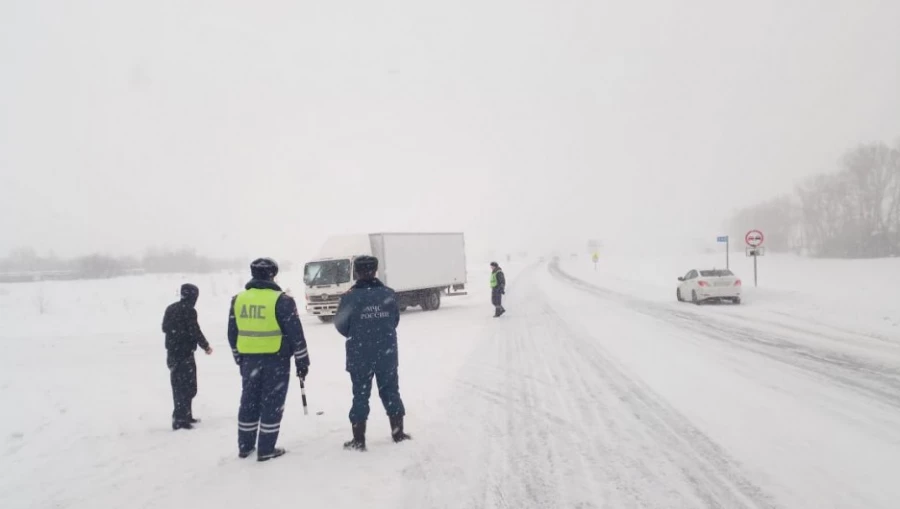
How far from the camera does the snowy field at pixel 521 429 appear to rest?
4168 millimetres

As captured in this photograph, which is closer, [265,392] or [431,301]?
[265,392]

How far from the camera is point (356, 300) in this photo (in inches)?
204

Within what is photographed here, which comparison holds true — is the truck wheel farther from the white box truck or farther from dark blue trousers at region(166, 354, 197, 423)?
dark blue trousers at region(166, 354, 197, 423)

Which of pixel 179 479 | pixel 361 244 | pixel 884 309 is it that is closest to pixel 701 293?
pixel 884 309

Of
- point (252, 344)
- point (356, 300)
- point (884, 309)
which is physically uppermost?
point (356, 300)

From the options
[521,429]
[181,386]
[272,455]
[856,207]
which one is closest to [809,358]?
[521,429]

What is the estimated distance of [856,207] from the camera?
54844 millimetres

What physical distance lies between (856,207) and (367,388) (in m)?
67.9

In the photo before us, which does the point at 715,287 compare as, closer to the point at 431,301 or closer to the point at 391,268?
the point at 431,301

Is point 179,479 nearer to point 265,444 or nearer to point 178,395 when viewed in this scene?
point 265,444

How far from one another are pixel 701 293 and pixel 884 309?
5.43 m

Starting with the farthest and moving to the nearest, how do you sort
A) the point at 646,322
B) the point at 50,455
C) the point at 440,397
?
the point at 646,322 → the point at 440,397 → the point at 50,455

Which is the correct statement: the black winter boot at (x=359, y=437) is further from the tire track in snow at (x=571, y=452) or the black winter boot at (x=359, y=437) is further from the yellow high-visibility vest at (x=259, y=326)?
Answer: the yellow high-visibility vest at (x=259, y=326)

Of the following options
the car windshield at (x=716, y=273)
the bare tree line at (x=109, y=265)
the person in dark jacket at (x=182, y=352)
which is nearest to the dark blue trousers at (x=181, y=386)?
the person in dark jacket at (x=182, y=352)
